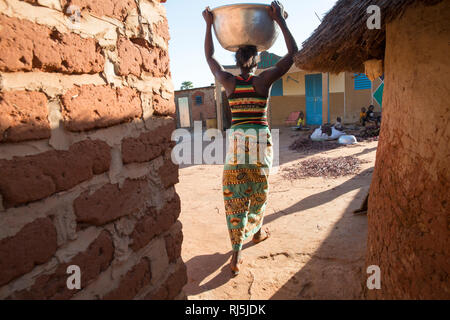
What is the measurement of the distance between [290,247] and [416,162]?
1.61m

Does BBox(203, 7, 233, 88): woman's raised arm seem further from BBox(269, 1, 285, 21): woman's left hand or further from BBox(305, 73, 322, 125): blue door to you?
BBox(305, 73, 322, 125): blue door

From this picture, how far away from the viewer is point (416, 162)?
4.66ft

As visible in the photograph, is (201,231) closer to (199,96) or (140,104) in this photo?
(140,104)

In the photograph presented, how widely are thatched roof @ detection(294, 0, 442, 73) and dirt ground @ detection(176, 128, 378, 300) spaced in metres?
1.51

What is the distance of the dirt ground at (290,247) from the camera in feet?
7.09

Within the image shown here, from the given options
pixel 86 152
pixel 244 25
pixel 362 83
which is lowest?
pixel 86 152

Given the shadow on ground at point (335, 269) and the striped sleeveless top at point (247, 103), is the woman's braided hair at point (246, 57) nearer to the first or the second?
the striped sleeveless top at point (247, 103)

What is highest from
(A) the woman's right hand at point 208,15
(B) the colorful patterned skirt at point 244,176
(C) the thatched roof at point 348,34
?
(A) the woman's right hand at point 208,15

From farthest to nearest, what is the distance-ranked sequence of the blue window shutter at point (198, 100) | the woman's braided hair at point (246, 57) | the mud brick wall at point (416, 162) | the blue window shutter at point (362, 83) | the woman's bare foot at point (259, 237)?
A: 1. the blue window shutter at point (198, 100)
2. the blue window shutter at point (362, 83)
3. the woman's bare foot at point (259, 237)
4. the woman's braided hair at point (246, 57)
5. the mud brick wall at point (416, 162)

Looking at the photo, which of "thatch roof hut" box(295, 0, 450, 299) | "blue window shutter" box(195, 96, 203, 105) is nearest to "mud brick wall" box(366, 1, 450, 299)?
"thatch roof hut" box(295, 0, 450, 299)

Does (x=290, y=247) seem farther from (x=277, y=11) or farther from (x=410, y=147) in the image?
(x=277, y=11)

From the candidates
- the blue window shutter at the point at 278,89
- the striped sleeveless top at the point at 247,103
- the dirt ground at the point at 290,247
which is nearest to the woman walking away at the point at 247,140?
the striped sleeveless top at the point at 247,103

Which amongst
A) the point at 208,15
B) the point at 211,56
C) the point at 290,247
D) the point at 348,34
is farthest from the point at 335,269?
the point at 208,15

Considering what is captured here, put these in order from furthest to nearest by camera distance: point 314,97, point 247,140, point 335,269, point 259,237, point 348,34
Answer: point 314,97 → point 259,237 → point 247,140 → point 335,269 → point 348,34
